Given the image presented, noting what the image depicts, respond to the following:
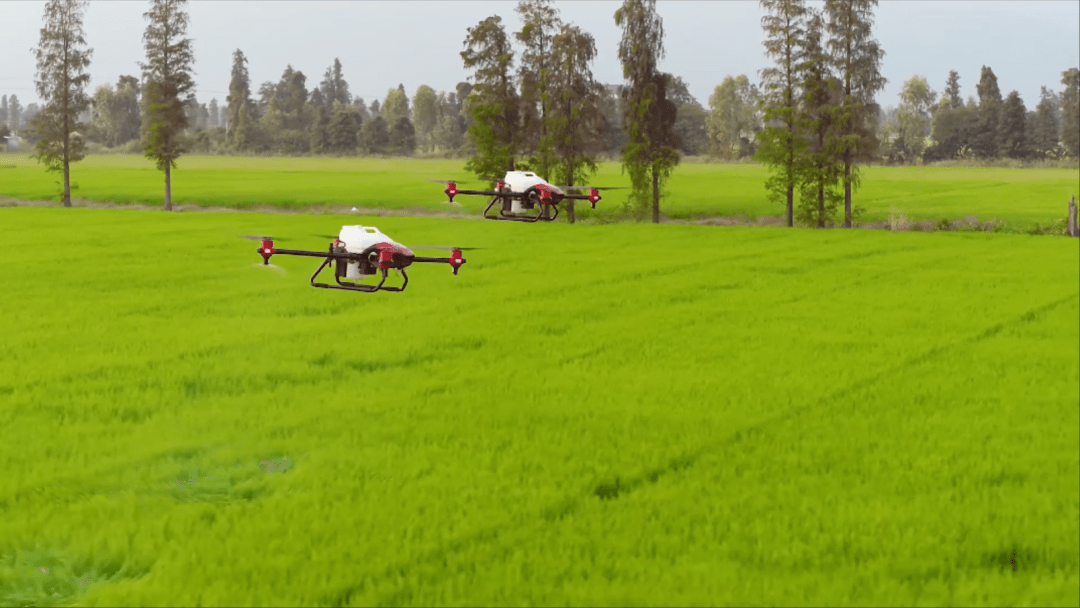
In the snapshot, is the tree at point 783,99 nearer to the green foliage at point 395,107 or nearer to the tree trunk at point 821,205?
the tree trunk at point 821,205

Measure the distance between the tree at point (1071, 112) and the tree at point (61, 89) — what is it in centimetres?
11615

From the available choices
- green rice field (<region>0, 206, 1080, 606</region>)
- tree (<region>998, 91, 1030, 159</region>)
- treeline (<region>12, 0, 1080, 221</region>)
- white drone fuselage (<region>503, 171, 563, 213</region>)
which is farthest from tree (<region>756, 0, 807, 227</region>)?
tree (<region>998, 91, 1030, 159</region>)

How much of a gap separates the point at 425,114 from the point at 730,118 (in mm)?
47861

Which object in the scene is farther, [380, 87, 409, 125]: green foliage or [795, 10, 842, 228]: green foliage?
[380, 87, 409, 125]: green foliage

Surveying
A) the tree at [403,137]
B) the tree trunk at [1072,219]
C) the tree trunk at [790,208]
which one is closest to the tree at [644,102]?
the tree trunk at [790,208]

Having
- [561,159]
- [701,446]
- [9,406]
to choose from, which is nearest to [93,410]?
[9,406]

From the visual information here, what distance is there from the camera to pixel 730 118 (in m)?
175

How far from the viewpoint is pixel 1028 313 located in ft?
111

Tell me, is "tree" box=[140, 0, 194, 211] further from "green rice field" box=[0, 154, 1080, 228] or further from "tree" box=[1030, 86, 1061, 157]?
"tree" box=[1030, 86, 1061, 157]

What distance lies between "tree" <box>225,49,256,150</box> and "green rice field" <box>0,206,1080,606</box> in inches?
5870

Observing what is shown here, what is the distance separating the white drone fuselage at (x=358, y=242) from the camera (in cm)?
886

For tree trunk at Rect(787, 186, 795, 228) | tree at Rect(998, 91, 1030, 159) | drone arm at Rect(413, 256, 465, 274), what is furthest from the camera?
tree at Rect(998, 91, 1030, 159)

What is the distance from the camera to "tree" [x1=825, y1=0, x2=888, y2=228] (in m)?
72.1

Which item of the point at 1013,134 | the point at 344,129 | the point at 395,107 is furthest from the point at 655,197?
the point at 1013,134
